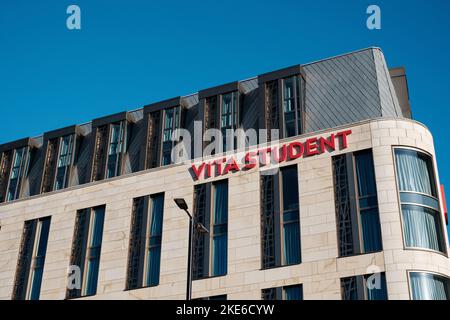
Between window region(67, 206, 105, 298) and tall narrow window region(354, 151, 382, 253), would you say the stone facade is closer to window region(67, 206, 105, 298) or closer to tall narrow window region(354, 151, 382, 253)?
tall narrow window region(354, 151, 382, 253)

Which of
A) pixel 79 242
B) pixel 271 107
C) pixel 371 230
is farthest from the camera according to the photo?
pixel 79 242

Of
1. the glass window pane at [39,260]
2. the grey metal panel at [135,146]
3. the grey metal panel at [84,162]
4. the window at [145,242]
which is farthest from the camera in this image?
the grey metal panel at [84,162]

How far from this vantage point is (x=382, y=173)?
3525 cm

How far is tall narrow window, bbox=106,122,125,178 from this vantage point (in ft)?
150

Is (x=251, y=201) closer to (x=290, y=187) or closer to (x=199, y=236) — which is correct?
(x=290, y=187)

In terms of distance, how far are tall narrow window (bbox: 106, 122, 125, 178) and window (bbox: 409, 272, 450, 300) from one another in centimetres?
2262

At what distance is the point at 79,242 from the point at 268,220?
14.3 meters

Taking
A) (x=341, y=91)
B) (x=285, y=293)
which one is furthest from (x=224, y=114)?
(x=285, y=293)

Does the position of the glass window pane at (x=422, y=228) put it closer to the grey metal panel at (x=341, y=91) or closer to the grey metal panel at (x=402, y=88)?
the grey metal panel at (x=341, y=91)

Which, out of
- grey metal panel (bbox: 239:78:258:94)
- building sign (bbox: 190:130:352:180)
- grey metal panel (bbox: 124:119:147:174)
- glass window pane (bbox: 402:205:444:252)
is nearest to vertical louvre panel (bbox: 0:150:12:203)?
grey metal panel (bbox: 124:119:147:174)

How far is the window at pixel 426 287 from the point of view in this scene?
32000 mm

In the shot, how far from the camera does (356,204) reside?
115ft

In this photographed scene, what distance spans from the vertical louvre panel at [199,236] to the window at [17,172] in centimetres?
1706

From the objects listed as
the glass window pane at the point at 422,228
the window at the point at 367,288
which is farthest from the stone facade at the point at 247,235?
the glass window pane at the point at 422,228
